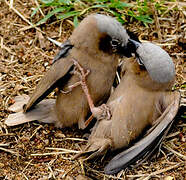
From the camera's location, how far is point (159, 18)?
5457 millimetres

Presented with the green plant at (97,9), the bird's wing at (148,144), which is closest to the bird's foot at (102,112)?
the bird's wing at (148,144)

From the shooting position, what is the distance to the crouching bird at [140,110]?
3.76 m

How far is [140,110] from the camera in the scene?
3.83m

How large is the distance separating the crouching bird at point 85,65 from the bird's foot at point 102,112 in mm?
164

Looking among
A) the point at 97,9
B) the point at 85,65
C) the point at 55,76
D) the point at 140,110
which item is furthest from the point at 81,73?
the point at 97,9

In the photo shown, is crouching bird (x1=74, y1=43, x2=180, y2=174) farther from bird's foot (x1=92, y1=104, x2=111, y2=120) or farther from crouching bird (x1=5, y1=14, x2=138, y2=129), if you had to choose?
crouching bird (x1=5, y1=14, x2=138, y2=129)

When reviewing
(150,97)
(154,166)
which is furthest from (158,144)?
(150,97)

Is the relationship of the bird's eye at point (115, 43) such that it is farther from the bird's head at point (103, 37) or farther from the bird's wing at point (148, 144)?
the bird's wing at point (148, 144)

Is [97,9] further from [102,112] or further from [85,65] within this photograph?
[102,112]

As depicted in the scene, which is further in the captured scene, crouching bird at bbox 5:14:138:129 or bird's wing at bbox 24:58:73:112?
bird's wing at bbox 24:58:73:112

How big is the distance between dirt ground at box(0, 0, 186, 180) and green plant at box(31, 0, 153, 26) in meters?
0.13

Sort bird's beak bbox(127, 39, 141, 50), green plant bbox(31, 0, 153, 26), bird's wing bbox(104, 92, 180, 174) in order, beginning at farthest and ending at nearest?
green plant bbox(31, 0, 153, 26), bird's beak bbox(127, 39, 141, 50), bird's wing bbox(104, 92, 180, 174)

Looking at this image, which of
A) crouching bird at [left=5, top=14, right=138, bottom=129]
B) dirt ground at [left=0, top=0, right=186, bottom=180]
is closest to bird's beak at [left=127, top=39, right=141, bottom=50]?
crouching bird at [left=5, top=14, right=138, bottom=129]

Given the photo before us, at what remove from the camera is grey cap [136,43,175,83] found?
3.74 m
